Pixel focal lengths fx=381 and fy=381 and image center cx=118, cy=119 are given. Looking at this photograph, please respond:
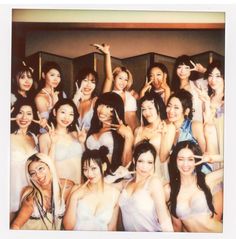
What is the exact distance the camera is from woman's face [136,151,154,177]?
3.38 ft

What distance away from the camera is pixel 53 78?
1039mm

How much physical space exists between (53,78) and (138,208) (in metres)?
0.42

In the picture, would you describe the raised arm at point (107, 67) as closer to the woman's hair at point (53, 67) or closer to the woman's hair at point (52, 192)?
the woman's hair at point (53, 67)

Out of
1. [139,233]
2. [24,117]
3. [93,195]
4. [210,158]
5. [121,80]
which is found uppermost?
[121,80]

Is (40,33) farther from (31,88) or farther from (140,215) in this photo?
(140,215)

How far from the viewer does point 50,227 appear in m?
1.04

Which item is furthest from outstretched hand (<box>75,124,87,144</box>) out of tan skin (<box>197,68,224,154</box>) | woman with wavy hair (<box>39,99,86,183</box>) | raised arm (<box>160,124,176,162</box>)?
tan skin (<box>197,68,224,154</box>)

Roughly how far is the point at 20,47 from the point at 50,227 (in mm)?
496

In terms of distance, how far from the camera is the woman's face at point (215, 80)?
1032 millimetres

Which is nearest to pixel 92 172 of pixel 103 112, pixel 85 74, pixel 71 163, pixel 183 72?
pixel 71 163

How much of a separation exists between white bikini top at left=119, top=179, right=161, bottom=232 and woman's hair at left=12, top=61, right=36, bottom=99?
0.37 m

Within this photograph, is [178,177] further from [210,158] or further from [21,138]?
[21,138]

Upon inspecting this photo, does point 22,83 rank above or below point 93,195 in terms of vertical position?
above
